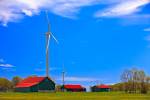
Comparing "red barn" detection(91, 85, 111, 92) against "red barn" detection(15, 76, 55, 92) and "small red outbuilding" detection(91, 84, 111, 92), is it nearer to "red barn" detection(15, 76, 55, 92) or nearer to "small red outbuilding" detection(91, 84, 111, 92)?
"small red outbuilding" detection(91, 84, 111, 92)

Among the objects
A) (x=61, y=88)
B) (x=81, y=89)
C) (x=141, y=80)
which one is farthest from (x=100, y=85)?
(x=141, y=80)

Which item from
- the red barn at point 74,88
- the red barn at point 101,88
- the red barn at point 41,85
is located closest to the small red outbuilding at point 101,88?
the red barn at point 101,88

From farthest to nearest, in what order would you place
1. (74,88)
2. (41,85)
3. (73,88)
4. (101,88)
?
(101,88) → (74,88) → (73,88) → (41,85)

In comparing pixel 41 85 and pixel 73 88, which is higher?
pixel 73 88

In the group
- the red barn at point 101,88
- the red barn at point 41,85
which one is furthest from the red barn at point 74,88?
the red barn at point 41,85

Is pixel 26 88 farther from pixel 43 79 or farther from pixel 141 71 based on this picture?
pixel 141 71

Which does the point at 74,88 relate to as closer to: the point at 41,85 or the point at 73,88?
the point at 73,88

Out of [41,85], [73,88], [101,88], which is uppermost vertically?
A: [101,88]

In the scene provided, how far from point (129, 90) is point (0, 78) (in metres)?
63.0

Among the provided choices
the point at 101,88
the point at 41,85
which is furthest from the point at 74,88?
the point at 41,85

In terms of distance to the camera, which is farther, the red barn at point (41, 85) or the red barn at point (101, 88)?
the red barn at point (101, 88)

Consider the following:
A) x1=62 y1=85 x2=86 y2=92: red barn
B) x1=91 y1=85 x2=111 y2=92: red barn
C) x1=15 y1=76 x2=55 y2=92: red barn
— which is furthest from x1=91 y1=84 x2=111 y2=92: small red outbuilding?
x1=15 y1=76 x2=55 y2=92: red barn

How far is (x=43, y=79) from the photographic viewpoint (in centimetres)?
12325

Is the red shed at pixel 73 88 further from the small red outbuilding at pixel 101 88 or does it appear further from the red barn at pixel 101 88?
the red barn at pixel 101 88
